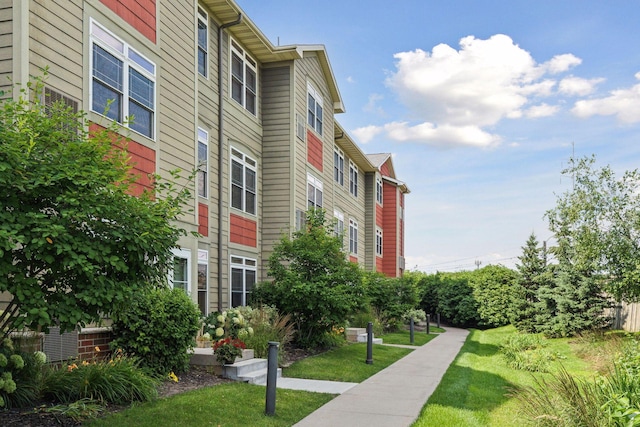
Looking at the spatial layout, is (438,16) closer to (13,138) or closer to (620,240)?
(620,240)

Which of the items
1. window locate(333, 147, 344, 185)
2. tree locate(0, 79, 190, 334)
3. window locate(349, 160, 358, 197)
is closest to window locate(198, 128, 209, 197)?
tree locate(0, 79, 190, 334)

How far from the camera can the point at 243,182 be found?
1770cm

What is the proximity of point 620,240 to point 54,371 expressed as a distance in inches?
710

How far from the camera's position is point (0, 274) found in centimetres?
529

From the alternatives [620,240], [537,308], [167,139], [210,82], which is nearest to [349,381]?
[167,139]

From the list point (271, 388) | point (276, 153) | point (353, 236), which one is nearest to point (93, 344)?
point (271, 388)

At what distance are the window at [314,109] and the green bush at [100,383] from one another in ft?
45.7

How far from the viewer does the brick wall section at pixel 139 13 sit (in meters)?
10.6

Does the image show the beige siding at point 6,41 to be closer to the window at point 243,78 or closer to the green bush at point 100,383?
the green bush at point 100,383

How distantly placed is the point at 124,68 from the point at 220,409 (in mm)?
6044

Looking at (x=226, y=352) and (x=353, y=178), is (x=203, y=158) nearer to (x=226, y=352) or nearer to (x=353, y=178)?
(x=226, y=352)

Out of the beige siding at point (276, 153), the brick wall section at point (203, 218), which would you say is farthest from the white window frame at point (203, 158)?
the beige siding at point (276, 153)

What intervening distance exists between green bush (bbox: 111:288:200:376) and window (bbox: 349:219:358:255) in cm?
2104

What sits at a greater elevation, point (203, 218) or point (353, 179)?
point (353, 179)
